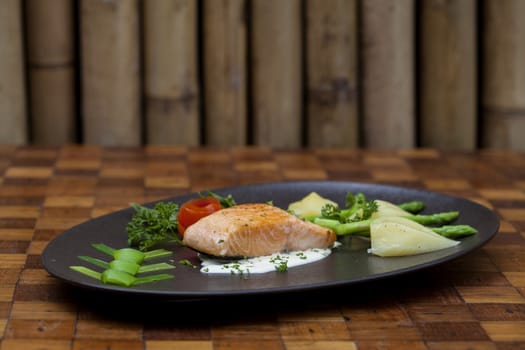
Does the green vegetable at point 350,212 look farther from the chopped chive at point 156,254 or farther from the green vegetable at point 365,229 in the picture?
the chopped chive at point 156,254

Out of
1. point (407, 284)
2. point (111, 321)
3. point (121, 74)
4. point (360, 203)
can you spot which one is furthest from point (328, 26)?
point (111, 321)

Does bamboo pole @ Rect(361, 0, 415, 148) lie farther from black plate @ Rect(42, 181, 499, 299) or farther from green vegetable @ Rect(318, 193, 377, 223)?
green vegetable @ Rect(318, 193, 377, 223)

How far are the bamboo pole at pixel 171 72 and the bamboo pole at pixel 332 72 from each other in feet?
1.49

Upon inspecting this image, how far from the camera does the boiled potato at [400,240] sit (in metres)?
2.32

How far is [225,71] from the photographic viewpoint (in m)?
4.13

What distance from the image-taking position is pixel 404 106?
417 cm

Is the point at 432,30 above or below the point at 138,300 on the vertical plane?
above

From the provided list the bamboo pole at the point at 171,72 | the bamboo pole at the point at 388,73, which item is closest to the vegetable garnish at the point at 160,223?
the bamboo pole at the point at 171,72

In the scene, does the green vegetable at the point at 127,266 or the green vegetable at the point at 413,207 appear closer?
the green vegetable at the point at 127,266

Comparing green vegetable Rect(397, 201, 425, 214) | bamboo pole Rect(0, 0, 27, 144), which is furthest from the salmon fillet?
bamboo pole Rect(0, 0, 27, 144)

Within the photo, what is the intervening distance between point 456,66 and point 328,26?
0.53 m

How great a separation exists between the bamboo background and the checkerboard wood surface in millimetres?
759

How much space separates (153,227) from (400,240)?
567 millimetres

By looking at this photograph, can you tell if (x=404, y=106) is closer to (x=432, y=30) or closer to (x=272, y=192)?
(x=432, y=30)
